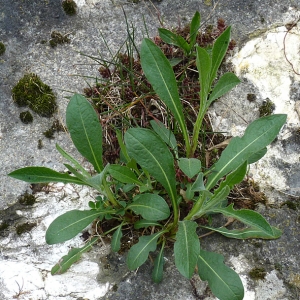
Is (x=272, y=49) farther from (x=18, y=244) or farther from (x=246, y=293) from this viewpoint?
(x=18, y=244)

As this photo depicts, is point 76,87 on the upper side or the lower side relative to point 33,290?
upper

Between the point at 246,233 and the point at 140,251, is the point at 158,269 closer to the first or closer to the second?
the point at 140,251

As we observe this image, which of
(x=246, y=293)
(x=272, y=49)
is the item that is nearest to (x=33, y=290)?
(x=246, y=293)

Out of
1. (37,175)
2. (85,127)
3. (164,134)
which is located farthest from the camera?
(164,134)

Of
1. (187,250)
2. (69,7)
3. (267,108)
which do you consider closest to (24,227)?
(187,250)

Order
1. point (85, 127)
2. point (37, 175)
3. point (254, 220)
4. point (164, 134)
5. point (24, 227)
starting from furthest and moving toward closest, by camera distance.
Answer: point (164, 134)
point (24, 227)
point (85, 127)
point (37, 175)
point (254, 220)

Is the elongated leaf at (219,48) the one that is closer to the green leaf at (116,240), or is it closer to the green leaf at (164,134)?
the green leaf at (164,134)
